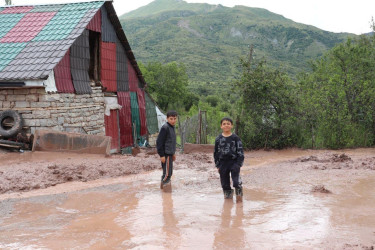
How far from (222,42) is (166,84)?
149 feet

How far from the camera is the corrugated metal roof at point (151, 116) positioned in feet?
61.5

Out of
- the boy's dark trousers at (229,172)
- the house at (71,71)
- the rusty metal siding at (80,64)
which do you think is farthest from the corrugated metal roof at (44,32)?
the boy's dark trousers at (229,172)

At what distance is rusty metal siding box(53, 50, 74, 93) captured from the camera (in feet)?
38.8

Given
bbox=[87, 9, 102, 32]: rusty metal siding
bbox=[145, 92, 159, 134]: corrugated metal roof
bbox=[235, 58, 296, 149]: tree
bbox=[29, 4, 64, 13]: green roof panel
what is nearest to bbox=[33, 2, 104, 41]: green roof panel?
bbox=[29, 4, 64, 13]: green roof panel

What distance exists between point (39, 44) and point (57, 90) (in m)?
1.81

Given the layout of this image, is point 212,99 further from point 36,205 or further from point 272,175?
point 36,205

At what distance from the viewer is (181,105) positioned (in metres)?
35.9

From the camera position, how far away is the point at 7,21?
546 inches

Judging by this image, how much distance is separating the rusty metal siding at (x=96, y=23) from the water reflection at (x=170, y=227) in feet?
30.7

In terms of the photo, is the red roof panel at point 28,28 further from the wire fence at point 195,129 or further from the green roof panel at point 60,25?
the wire fence at point 195,129

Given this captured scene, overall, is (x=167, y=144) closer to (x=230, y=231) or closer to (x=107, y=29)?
(x=230, y=231)

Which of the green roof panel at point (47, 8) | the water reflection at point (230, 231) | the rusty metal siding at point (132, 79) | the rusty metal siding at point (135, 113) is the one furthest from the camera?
the rusty metal siding at point (132, 79)

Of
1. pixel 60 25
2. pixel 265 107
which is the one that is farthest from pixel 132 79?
pixel 265 107

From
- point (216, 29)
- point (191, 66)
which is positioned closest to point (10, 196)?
point (191, 66)
